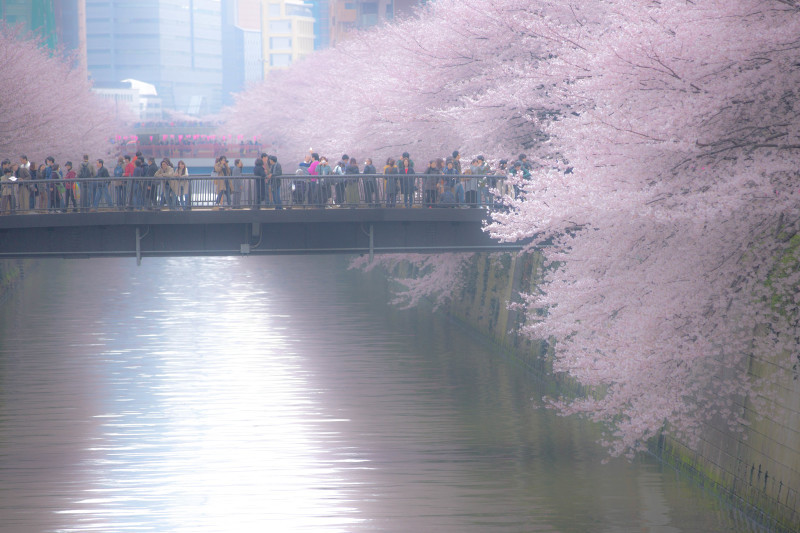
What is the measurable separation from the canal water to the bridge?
362cm

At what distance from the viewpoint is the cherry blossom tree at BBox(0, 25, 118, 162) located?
4625 cm

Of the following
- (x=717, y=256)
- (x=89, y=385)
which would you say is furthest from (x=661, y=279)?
(x=89, y=385)

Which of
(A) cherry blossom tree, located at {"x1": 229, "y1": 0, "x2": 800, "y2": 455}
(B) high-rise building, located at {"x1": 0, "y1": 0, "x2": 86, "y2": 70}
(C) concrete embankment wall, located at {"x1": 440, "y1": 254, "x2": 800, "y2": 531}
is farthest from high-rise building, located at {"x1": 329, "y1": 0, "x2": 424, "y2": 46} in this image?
(C) concrete embankment wall, located at {"x1": 440, "y1": 254, "x2": 800, "y2": 531}

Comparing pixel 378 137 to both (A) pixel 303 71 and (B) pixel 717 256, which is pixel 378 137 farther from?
(A) pixel 303 71

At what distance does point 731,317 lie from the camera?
750 inches

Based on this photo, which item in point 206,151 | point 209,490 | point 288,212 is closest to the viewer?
point 209,490

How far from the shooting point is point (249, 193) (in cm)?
3142

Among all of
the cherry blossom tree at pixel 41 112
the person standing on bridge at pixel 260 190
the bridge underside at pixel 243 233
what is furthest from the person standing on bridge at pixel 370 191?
the cherry blossom tree at pixel 41 112

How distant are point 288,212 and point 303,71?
74114 millimetres

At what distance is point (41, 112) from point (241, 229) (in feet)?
82.4

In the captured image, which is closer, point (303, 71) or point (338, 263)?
point (338, 263)

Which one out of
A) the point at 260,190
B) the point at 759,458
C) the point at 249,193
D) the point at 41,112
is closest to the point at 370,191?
the point at 260,190

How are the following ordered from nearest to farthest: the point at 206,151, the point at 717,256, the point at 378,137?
the point at 717,256, the point at 378,137, the point at 206,151

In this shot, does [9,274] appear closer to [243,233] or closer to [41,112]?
[41,112]
